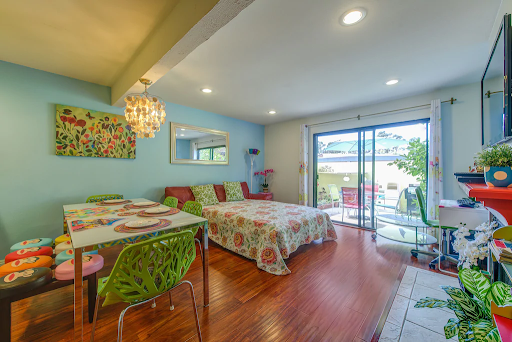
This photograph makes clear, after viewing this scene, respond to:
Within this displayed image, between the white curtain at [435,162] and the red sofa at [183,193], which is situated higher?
the white curtain at [435,162]

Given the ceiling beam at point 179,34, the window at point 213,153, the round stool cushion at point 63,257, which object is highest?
the ceiling beam at point 179,34

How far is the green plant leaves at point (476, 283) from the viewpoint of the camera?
789mm

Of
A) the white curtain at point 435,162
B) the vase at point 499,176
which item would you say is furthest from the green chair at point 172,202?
the white curtain at point 435,162

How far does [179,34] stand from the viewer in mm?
1509

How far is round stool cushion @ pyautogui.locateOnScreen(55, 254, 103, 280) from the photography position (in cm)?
141

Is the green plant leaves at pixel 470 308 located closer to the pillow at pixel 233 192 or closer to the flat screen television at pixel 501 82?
the flat screen television at pixel 501 82

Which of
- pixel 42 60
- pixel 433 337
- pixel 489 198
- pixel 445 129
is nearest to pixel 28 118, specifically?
pixel 42 60

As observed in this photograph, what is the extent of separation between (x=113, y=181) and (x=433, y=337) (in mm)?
4154

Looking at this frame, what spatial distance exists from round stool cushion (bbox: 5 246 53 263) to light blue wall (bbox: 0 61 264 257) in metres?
1.05

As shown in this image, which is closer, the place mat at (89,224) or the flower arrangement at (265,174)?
the place mat at (89,224)

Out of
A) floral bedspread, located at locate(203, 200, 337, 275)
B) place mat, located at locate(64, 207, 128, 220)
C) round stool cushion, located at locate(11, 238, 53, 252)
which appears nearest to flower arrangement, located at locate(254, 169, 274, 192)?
floral bedspread, located at locate(203, 200, 337, 275)

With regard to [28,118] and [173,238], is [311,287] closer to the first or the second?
[173,238]

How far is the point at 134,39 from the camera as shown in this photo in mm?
1970

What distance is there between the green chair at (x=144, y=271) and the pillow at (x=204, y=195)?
246 cm
